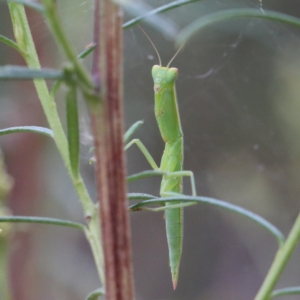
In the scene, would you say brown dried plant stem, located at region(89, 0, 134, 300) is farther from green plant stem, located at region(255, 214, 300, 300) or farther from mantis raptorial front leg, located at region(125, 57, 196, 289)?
mantis raptorial front leg, located at region(125, 57, 196, 289)

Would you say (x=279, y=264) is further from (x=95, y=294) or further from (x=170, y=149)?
(x=170, y=149)

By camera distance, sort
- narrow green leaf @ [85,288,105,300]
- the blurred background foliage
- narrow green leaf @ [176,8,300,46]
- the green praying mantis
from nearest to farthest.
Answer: narrow green leaf @ [176,8,300,46], narrow green leaf @ [85,288,105,300], the green praying mantis, the blurred background foliage

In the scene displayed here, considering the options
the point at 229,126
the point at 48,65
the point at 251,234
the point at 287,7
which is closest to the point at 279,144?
the point at 229,126

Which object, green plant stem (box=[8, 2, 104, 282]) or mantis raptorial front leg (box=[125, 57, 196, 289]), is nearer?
green plant stem (box=[8, 2, 104, 282])

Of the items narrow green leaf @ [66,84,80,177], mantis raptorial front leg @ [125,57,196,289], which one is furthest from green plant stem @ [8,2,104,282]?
mantis raptorial front leg @ [125,57,196,289]

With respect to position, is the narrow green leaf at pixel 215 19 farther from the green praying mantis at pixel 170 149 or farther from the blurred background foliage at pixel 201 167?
the blurred background foliage at pixel 201 167

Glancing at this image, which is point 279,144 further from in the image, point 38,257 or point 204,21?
point 204,21

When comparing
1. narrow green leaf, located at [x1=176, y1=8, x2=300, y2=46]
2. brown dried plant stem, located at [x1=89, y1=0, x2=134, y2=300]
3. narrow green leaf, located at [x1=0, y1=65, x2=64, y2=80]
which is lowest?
brown dried plant stem, located at [x1=89, y1=0, x2=134, y2=300]

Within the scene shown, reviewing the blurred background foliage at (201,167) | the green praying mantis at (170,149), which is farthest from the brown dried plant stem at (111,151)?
the blurred background foliage at (201,167)
